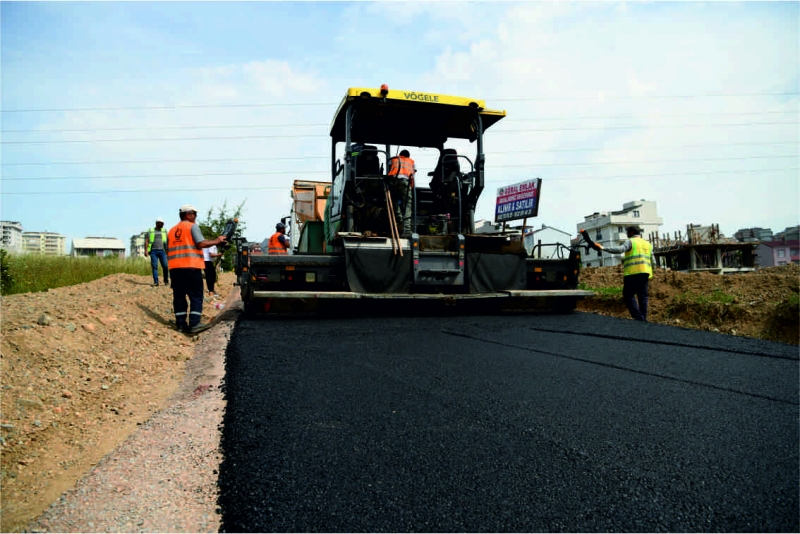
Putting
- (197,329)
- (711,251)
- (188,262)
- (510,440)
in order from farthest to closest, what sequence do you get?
(711,251) → (197,329) → (188,262) → (510,440)

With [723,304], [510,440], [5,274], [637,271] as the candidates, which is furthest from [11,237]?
[723,304]

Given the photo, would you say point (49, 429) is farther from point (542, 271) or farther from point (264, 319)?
point (542, 271)

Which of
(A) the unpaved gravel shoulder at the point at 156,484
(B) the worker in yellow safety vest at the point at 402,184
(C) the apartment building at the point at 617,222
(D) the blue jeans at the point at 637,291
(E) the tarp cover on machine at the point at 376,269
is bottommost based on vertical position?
(A) the unpaved gravel shoulder at the point at 156,484

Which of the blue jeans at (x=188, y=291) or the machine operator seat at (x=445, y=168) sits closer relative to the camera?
the blue jeans at (x=188, y=291)

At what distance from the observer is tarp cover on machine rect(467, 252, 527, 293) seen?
7340 millimetres

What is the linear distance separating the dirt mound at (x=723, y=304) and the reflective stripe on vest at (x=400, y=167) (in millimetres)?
4583

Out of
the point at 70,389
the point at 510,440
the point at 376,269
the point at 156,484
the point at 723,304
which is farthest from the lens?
the point at 723,304

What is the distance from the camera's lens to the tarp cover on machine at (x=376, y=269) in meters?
6.84

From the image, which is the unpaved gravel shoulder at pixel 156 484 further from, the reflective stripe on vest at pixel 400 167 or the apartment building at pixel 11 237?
the apartment building at pixel 11 237

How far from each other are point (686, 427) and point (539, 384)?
96cm

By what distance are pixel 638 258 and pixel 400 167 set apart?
11.0 feet

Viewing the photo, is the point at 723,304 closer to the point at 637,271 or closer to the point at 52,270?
the point at 637,271

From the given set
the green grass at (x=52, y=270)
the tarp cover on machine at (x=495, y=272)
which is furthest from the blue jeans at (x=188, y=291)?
the green grass at (x=52, y=270)

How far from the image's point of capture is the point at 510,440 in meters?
2.60
